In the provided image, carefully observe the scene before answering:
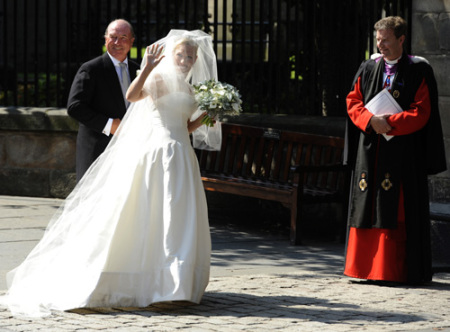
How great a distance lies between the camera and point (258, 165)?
9945 mm

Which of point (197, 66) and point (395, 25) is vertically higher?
point (395, 25)

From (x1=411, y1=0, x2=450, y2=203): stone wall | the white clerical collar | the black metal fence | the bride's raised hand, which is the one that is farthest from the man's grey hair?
the black metal fence

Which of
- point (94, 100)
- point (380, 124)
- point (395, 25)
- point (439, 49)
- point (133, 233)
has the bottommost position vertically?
point (133, 233)

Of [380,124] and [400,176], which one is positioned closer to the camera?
[380,124]

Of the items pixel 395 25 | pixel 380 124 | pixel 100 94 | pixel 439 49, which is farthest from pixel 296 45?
pixel 100 94

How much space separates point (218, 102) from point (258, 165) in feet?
12.7

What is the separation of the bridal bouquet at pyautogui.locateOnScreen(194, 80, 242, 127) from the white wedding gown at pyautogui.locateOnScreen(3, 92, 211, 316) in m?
0.11

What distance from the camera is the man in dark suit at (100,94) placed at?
7.00m

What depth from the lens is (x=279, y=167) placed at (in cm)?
983

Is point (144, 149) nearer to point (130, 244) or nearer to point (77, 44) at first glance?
point (130, 244)

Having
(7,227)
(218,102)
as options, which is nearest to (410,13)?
(218,102)

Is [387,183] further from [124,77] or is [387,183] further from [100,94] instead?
[100,94]

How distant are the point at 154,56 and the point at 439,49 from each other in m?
3.42

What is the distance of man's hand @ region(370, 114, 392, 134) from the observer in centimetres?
692
